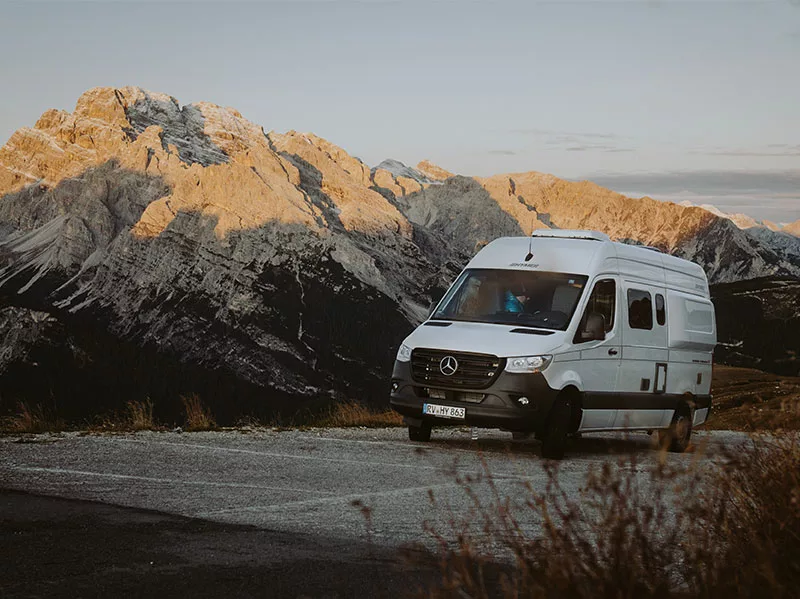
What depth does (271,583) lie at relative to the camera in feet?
20.2

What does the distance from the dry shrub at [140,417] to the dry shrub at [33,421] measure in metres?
1.00

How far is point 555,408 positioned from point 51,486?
20.9 feet

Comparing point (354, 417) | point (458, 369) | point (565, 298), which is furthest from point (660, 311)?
point (354, 417)

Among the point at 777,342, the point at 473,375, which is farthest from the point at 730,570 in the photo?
the point at 777,342

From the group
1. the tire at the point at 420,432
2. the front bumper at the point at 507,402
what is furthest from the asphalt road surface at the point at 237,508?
the front bumper at the point at 507,402

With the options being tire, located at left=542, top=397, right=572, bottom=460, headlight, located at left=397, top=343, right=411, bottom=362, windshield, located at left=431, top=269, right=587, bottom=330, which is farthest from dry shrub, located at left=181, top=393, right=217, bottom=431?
tire, located at left=542, top=397, right=572, bottom=460

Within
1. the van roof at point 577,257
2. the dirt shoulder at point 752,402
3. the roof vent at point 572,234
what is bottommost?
the dirt shoulder at point 752,402

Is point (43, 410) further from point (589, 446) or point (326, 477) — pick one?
point (589, 446)

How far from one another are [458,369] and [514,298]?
1.62 meters

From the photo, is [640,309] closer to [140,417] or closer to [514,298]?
[514,298]

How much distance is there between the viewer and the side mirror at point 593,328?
14.3 m

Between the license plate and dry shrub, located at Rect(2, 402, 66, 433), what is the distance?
5080 mm

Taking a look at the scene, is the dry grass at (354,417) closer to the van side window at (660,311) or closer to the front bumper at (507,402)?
the front bumper at (507,402)

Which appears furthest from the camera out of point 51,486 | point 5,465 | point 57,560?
point 5,465
